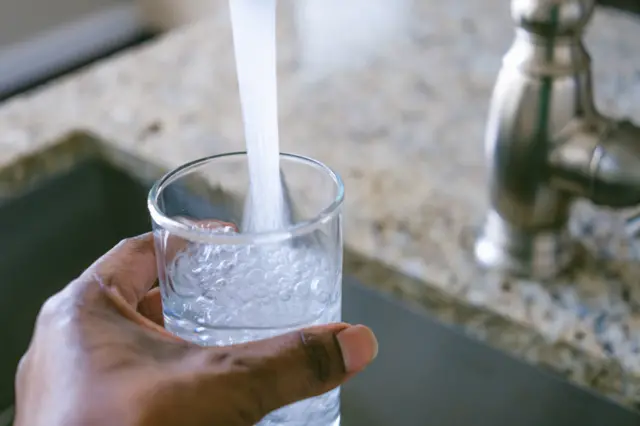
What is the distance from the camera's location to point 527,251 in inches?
25.3

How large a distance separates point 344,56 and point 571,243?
0.52 m

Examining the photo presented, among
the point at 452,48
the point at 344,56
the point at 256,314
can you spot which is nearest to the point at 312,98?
the point at 344,56

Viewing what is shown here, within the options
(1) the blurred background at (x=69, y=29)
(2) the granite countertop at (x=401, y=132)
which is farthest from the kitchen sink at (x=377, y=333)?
(1) the blurred background at (x=69, y=29)

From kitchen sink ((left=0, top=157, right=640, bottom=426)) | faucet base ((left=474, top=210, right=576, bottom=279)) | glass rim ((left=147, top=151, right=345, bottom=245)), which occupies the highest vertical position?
glass rim ((left=147, top=151, right=345, bottom=245))

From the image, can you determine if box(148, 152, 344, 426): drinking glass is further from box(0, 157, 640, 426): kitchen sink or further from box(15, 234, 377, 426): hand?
box(0, 157, 640, 426): kitchen sink

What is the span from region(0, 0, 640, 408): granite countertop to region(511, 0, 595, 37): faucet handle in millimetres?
211

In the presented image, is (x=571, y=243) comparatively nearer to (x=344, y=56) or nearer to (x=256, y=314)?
(x=256, y=314)

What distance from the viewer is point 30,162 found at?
34.0 inches

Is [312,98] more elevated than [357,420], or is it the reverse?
[312,98]

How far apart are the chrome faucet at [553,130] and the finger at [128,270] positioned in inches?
11.6

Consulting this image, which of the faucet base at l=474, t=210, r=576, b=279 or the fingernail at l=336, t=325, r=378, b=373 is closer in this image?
the fingernail at l=336, t=325, r=378, b=373

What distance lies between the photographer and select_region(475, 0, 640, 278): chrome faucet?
0.57 meters

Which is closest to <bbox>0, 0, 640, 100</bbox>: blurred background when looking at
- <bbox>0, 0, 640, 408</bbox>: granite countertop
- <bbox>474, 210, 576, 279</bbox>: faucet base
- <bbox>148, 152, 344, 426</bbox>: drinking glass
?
<bbox>0, 0, 640, 408</bbox>: granite countertop

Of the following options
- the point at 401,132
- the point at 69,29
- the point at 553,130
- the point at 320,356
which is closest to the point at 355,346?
the point at 320,356
